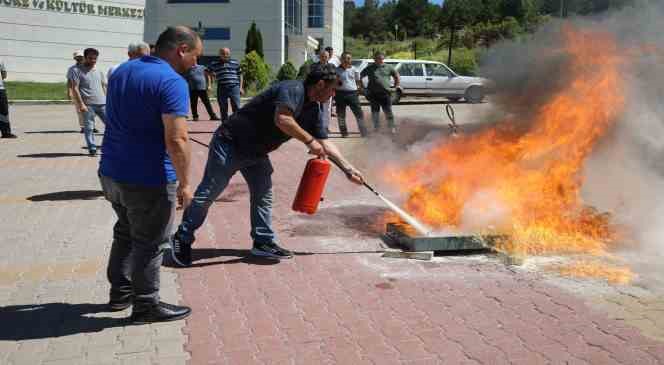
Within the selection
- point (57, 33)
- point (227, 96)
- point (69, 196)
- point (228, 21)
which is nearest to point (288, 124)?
point (69, 196)

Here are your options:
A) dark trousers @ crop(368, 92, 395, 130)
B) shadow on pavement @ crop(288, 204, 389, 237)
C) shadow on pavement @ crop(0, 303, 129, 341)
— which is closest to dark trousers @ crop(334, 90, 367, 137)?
dark trousers @ crop(368, 92, 395, 130)

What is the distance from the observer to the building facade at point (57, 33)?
89.9ft

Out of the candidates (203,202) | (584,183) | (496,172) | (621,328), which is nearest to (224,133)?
(203,202)

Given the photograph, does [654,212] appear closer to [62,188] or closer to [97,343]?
[97,343]

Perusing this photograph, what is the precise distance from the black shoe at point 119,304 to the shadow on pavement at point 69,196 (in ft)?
12.8

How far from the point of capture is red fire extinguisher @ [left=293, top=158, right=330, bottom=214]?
4980 millimetres

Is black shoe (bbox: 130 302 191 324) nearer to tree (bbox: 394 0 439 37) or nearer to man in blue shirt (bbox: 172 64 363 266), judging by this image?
man in blue shirt (bbox: 172 64 363 266)

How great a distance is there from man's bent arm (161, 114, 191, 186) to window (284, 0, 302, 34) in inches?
1599

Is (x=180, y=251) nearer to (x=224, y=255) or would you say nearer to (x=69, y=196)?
(x=224, y=255)

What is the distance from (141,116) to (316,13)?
158 feet

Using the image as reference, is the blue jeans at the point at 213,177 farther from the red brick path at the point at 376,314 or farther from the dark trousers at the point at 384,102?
the dark trousers at the point at 384,102

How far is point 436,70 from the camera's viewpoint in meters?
23.7

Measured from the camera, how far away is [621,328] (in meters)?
3.91

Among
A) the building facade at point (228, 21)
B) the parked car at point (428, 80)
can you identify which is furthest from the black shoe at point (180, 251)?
the building facade at point (228, 21)
